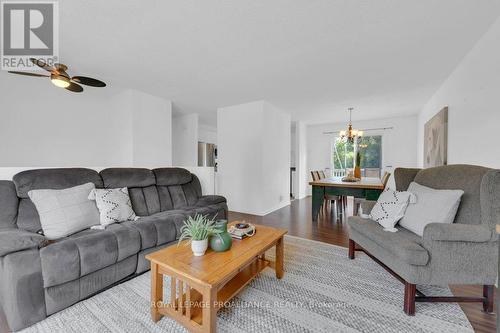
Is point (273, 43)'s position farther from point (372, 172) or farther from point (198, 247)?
A: point (372, 172)

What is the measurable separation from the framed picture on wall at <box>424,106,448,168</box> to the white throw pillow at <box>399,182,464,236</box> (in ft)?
5.75

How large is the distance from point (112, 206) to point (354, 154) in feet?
20.2

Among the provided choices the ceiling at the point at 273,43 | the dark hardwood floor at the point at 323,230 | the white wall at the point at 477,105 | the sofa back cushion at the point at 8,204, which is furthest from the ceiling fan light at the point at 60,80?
the white wall at the point at 477,105

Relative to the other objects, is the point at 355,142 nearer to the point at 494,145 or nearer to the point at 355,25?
the point at 494,145

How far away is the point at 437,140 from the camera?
334 cm

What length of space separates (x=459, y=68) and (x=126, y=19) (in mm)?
3867

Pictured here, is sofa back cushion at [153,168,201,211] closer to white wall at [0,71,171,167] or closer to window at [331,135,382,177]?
white wall at [0,71,171,167]

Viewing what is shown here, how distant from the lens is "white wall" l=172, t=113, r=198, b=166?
5.29 m

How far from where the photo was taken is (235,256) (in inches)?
54.2

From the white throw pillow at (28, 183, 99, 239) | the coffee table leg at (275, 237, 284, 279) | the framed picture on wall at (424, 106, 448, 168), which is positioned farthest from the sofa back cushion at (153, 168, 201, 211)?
the framed picture on wall at (424, 106, 448, 168)

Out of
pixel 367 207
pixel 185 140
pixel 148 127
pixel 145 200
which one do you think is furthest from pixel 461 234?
pixel 185 140

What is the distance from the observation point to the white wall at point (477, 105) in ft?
6.10

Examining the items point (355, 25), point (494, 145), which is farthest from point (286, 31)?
point (494, 145)

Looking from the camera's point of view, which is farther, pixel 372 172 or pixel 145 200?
pixel 372 172
